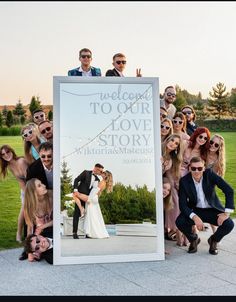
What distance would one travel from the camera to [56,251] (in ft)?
15.7

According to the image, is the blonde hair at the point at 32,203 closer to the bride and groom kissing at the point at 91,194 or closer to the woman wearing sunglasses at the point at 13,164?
the bride and groom kissing at the point at 91,194

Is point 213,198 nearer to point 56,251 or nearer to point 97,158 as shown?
point 97,158

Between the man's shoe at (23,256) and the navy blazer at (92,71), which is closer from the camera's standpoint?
the man's shoe at (23,256)

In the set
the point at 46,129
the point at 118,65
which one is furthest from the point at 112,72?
the point at 46,129

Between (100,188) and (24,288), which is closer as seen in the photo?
(24,288)

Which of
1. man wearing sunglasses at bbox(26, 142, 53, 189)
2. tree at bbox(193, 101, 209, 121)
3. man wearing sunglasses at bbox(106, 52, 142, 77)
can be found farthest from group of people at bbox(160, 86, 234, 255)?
tree at bbox(193, 101, 209, 121)

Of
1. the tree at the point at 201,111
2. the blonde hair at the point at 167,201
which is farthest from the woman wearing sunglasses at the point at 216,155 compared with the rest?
the tree at the point at 201,111

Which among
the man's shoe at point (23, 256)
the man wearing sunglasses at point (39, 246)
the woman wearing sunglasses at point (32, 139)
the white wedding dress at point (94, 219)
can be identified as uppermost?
the woman wearing sunglasses at point (32, 139)

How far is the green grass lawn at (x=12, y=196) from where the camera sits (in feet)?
21.7

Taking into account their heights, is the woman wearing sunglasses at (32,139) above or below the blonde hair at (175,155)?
above

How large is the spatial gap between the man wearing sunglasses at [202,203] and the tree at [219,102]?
1210 centimetres

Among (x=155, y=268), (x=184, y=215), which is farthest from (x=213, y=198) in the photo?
(x=155, y=268)
